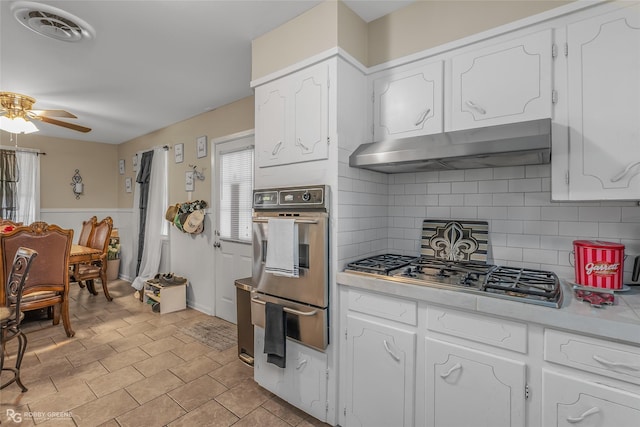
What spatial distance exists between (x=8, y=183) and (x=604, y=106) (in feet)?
22.7

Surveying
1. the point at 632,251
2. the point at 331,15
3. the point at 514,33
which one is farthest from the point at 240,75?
the point at 632,251

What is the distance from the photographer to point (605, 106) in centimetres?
135

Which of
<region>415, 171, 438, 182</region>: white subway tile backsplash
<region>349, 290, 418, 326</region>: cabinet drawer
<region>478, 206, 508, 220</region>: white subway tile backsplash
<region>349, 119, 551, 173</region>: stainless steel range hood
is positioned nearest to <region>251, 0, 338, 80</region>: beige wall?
<region>349, 119, 551, 173</region>: stainless steel range hood

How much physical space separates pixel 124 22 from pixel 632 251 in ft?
10.6

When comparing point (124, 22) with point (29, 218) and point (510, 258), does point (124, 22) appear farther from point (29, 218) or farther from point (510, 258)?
point (29, 218)

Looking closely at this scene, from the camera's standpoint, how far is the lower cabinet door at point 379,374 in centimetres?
157

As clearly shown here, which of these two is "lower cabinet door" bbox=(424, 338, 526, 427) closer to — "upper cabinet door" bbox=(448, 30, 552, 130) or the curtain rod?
"upper cabinet door" bbox=(448, 30, 552, 130)

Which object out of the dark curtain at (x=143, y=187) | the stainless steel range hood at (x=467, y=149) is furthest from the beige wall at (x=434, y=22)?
the dark curtain at (x=143, y=187)

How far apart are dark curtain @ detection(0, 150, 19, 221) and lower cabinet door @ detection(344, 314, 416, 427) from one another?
5.78 metres

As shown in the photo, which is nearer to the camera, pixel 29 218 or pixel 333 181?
pixel 333 181

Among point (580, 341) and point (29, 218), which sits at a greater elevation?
point (29, 218)

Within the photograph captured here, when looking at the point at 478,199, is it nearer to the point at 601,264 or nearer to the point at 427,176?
the point at 427,176

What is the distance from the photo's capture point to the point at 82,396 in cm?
215

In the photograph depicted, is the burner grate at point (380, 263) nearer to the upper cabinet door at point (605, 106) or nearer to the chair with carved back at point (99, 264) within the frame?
the upper cabinet door at point (605, 106)
